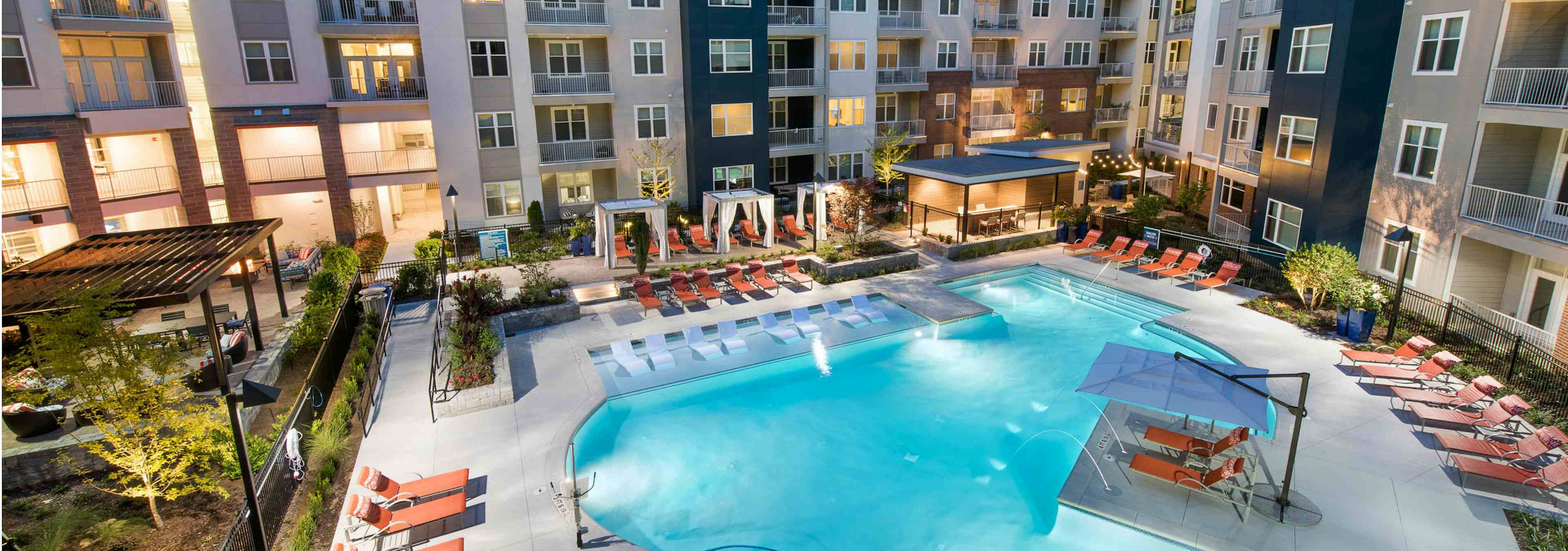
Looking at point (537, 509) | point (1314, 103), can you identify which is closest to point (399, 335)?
point (537, 509)

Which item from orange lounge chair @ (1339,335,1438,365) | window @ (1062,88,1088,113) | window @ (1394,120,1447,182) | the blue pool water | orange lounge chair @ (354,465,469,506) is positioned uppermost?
window @ (1062,88,1088,113)

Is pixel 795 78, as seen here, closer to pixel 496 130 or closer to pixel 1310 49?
pixel 496 130

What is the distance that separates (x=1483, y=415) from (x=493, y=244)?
24.2m

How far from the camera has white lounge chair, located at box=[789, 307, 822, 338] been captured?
61.0ft

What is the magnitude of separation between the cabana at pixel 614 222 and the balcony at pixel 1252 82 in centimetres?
2028

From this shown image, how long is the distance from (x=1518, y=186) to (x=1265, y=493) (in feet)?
43.7

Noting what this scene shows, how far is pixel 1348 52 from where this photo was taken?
67.6 ft

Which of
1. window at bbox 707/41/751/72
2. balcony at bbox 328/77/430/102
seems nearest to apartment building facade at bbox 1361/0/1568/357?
window at bbox 707/41/751/72

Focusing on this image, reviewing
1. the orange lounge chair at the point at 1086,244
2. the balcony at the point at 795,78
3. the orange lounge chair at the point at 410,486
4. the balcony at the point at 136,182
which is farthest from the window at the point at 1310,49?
the balcony at the point at 136,182

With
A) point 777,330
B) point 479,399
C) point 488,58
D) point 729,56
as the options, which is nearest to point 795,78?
point 729,56

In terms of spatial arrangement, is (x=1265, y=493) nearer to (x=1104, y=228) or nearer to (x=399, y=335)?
(x=1104, y=228)

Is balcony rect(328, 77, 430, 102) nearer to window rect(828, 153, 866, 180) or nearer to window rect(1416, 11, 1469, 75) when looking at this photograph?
window rect(828, 153, 866, 180)

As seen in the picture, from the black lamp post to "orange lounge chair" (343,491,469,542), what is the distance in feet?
58.8

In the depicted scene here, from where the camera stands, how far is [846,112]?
115ft
